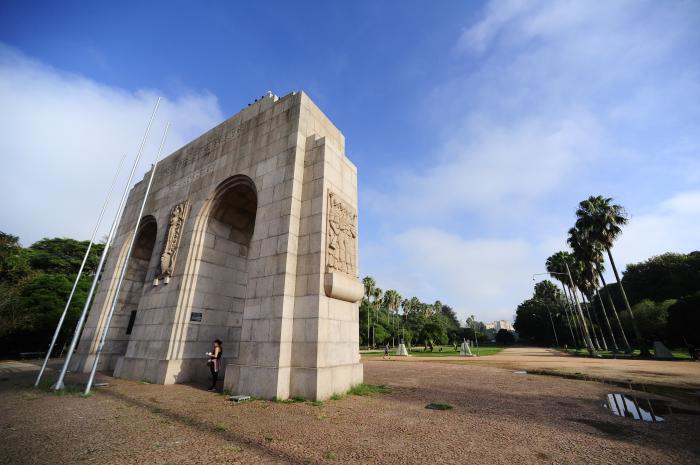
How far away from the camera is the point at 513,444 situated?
448 cm

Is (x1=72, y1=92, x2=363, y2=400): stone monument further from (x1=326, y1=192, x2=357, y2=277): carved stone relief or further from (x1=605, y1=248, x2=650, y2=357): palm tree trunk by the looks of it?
(x1=605, y1=248, x2=650, y2=357): palm tree trunk

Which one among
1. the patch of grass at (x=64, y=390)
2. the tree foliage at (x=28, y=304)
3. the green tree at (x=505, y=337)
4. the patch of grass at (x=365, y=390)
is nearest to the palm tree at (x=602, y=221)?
the patch of grass at (x=365, y=390)

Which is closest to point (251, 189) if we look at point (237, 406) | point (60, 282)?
point (237, 406)

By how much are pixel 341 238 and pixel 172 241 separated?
788cm

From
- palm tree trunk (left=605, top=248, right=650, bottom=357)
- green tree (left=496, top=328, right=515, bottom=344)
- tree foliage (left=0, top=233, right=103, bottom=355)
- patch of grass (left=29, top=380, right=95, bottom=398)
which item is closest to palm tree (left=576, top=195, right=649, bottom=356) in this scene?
palm tree trunk (left=605, top=248, right=650, bottom=357)

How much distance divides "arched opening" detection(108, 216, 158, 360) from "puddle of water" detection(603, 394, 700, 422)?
17.6 meters

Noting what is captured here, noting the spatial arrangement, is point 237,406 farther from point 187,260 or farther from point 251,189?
point 251,189

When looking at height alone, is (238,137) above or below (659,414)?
above

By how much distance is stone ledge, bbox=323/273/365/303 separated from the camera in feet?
27.6

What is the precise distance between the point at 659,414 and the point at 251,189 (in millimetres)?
13246

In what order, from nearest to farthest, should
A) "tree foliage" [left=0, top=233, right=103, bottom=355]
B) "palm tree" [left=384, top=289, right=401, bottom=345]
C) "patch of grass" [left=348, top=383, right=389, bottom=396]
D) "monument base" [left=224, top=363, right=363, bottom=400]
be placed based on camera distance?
"monument base" [left=224, top=363, right=363, bottom=400]
"patch of grass" [left=348, top=383, right=389, bottom=396]
"tree foliage" [left=0, top=233, right=103, bottom=355]
"palm tree" [left=384, top=289, right=401, bottom=345]

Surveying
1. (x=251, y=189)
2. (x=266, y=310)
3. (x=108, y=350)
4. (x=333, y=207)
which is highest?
(x=251, y=189)

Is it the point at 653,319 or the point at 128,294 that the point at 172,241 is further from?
the point at 653,319

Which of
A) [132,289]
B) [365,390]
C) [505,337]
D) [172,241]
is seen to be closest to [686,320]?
[365,390]
